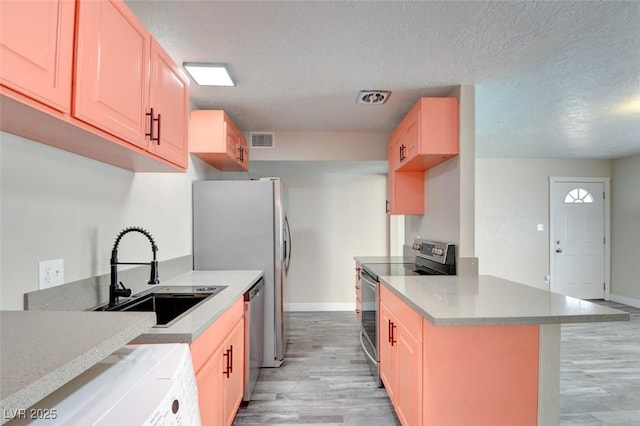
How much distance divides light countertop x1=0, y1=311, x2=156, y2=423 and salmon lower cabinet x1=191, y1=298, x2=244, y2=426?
1.37 ft

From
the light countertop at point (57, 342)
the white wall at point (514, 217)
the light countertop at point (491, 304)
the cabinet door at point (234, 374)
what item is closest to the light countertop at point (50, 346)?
the light countertop at point (57, 342)

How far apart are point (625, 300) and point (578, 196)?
5.55 feet

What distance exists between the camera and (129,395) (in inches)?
30.0

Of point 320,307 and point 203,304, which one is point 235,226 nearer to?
point 203,304

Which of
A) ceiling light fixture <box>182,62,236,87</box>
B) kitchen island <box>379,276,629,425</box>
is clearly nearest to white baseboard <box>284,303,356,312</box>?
kitchen island <box>379,276,629,425</box>

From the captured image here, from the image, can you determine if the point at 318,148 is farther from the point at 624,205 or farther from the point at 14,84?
the point at 624,205

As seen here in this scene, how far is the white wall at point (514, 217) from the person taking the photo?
491 cm

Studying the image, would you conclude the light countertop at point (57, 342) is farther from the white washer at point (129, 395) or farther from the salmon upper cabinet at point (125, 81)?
the salmon upper cabinet at point (125, 81)

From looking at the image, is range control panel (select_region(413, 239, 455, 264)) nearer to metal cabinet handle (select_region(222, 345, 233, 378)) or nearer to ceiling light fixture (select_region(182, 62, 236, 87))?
metal cabinet handle (select_region(222, 345, 233, 378))

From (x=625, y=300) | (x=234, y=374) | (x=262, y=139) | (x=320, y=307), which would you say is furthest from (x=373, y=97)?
(x=625, y=300)

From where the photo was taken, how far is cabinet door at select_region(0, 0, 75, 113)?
2.44ft

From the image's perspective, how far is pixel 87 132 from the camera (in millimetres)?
1042

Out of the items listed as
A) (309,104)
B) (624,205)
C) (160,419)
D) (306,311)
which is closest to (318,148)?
(309,104)

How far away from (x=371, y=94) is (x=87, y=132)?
191cm
